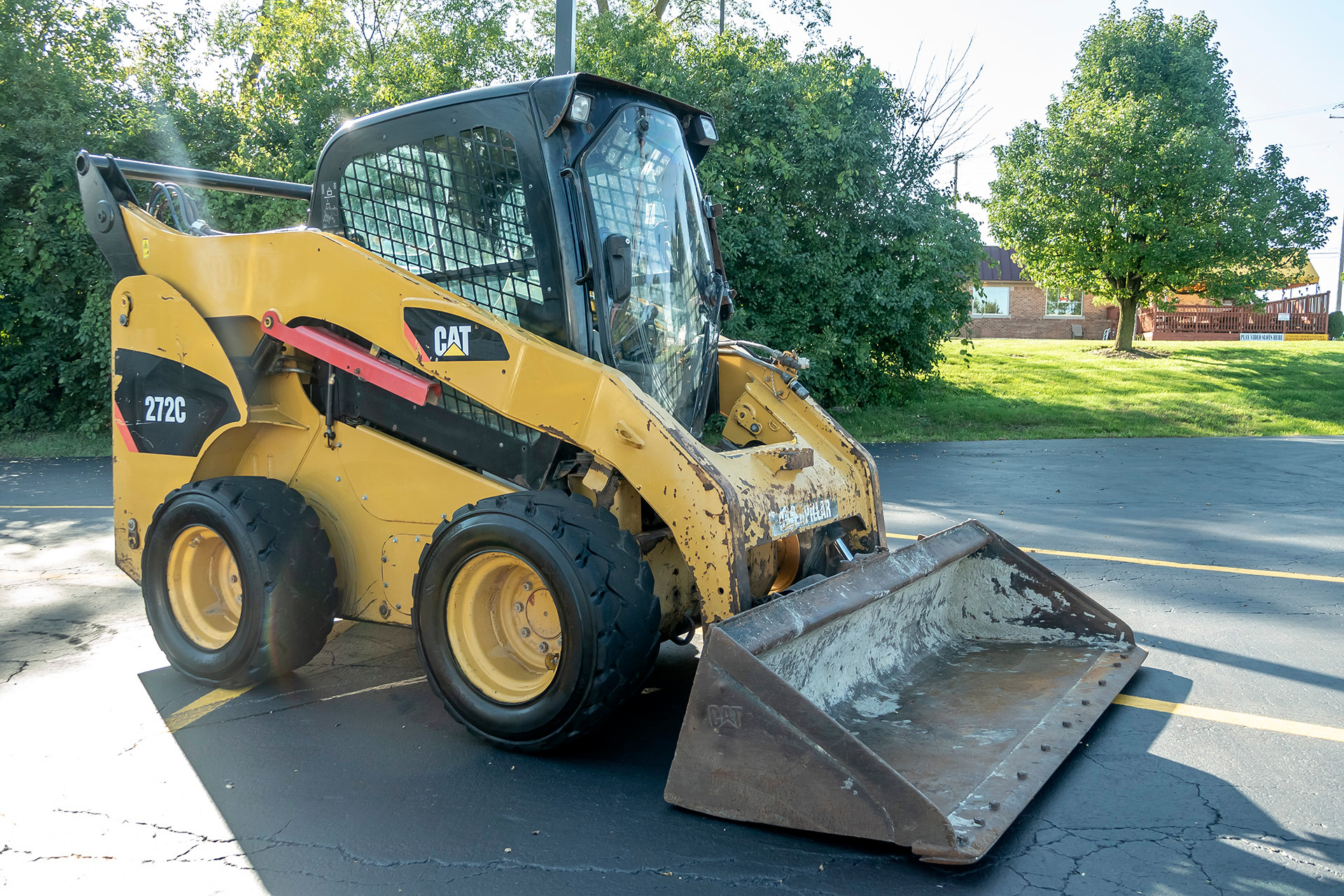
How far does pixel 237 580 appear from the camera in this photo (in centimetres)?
481

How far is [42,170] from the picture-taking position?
593 inches

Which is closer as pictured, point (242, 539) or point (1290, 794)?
point (1290, 794)

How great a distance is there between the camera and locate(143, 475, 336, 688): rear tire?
4406 millimetres

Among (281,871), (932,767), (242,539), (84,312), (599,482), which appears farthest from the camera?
(84,312)

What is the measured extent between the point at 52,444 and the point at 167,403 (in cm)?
1165

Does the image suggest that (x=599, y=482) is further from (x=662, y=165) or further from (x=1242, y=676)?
(x=1242, y=676)

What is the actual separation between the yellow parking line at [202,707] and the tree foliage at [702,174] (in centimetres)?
1047

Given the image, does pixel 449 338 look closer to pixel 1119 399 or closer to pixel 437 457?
pixel 437 457

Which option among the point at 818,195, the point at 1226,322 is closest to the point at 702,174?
the point at 818,195

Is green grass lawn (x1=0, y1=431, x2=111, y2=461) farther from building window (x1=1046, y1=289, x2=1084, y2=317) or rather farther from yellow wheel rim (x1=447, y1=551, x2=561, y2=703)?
building window (x1=1046, y1=289, x2=1084, y2=317)

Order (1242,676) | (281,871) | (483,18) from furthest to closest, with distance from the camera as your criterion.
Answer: (483,18) < (1242,676) < (281,871)

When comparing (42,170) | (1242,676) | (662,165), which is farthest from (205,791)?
(42,170)

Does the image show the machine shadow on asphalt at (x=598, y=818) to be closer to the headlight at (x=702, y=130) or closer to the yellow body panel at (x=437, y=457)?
the yellow body panel at (x=437, y=457)

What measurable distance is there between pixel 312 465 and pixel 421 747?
157 centimetres
